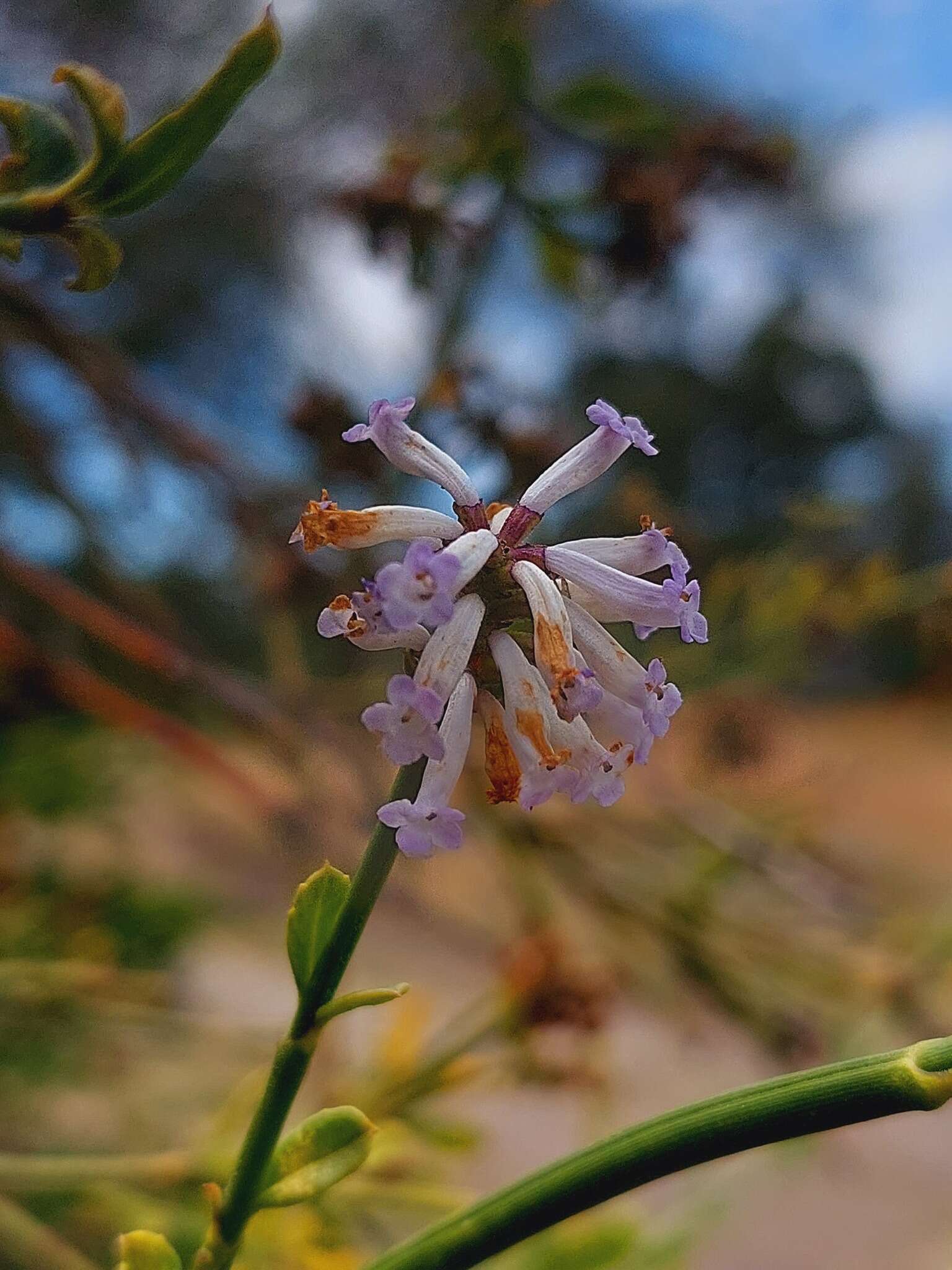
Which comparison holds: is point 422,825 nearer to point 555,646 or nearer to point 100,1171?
point 555,646

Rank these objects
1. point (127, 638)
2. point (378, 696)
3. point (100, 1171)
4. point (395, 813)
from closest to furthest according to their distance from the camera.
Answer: point (395, 813), point (100, 1171), point (127, 638), point (378, 696)

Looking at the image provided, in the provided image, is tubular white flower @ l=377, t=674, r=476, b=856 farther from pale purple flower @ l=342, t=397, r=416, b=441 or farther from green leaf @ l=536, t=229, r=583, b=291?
green leaf @ l=536, t=229, r=583, b=291

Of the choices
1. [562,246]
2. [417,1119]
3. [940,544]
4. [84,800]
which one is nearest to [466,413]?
[562,246]

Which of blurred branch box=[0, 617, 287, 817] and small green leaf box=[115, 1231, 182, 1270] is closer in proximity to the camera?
small green leaf box=[115, 1231, 182, 1270]

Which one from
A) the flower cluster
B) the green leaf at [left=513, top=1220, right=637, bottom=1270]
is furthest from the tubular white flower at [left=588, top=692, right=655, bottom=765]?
the green leaf at [left=513, top=1220, right=637, bottom=1270]

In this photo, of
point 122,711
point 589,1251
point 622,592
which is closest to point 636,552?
point 622,592

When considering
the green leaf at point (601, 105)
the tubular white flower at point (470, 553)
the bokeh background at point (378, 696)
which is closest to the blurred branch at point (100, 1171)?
the bokeh background at point (378, 696)

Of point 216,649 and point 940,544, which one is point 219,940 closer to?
point 216,649
